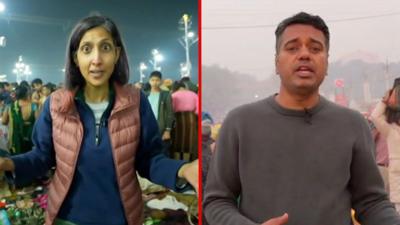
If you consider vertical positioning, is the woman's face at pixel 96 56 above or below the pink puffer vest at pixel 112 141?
above

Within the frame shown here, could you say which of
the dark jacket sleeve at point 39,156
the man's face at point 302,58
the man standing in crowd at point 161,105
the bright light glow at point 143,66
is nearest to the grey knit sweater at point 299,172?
the man's face at point 302,58

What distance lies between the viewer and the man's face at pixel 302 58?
1.39 metres

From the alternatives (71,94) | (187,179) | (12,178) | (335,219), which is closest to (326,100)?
(335,219)

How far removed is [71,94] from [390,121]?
1.27 m

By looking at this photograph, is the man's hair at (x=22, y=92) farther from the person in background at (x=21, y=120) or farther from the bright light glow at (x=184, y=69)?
the bright light glow at (x=184, y=69)

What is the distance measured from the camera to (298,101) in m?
1.46

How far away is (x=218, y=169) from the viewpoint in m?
1.47

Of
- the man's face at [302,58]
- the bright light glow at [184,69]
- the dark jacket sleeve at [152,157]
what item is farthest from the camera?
the bright light glow at [184,69]

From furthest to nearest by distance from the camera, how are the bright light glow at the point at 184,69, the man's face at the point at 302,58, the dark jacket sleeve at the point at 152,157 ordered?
1. the bright light glow at the point at 184,69
2. the dark jacket sleeve at the point at 152,157
3. the man's face at the point at 302,58

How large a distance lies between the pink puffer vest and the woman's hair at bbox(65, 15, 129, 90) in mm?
45

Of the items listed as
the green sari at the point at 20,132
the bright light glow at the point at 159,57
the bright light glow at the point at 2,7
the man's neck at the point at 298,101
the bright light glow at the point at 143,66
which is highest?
the bright light glow at the point at 2,7

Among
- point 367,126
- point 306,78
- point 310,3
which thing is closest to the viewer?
point 306,78

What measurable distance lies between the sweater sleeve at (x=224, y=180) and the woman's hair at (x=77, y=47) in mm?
461

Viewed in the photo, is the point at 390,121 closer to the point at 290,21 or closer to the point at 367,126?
the point at 367,126
